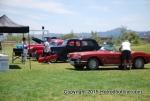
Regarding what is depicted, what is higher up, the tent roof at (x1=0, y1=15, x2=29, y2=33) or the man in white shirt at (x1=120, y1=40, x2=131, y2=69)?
the tent roof at (x1=0, y1=15, x2=29, y2=33)

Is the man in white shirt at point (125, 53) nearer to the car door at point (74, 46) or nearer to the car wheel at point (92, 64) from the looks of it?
the car wheel at point (92, 64)

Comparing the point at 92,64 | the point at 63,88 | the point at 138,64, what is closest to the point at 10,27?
the point at 92,64

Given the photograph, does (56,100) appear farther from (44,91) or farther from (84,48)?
(84,48)

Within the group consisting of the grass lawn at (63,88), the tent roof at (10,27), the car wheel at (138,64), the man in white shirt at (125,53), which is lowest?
the grass lawn at (63,88)

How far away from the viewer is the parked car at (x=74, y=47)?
76.8 ft

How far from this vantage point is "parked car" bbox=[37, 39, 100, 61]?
76.8ft

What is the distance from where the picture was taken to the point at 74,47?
23.6 m

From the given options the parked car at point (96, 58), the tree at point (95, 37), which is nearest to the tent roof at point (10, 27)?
the parked car at point (96, 58)

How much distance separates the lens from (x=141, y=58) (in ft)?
63.4

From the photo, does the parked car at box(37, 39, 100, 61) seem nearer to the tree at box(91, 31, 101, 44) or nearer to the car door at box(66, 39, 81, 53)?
the car door at box(66, 39, 81, 53)

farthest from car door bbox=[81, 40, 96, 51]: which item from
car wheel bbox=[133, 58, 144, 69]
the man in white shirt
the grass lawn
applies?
the grass lawn

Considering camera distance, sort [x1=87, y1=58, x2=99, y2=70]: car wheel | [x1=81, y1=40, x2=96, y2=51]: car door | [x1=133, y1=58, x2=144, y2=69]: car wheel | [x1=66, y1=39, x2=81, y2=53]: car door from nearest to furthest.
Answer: [x1=87, y1=58, x2=99, y2=70]: car wheel → [x1=133, y1=58, x2=144, y2=69]: car wheel → [x1=81, y1=40, x2=96, y2=51]: car door → [x1=66, y1=39, x2=81, y2=53]: car door

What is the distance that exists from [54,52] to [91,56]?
6.43 m

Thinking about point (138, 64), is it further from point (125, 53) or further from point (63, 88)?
point (63, 88)
